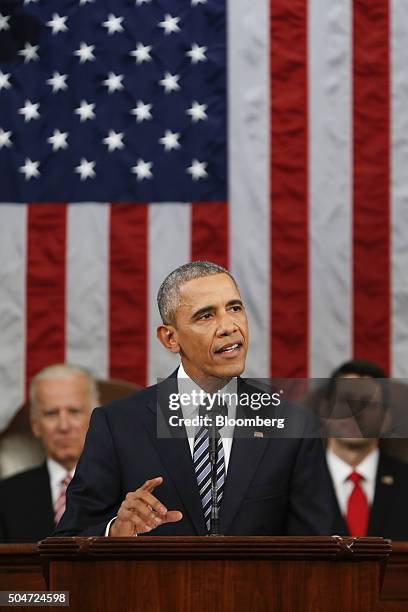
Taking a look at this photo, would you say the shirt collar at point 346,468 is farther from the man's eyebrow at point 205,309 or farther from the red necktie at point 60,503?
the man's eyebrow at point 205,309

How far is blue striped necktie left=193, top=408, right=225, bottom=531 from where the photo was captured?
9.66 ft

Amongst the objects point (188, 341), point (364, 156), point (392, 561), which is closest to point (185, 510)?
point (188, 341)

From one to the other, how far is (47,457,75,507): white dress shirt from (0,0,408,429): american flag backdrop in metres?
0.86

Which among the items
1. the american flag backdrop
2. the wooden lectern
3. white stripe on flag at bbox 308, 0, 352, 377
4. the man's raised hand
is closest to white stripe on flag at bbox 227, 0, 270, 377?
the american flag backdrop

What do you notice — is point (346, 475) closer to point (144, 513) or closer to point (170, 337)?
point (170, 337)

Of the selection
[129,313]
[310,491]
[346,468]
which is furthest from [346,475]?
[310,491]

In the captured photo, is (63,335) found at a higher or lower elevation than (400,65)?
lower

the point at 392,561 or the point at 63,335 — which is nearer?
the point at 392,561

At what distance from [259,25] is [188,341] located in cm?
417

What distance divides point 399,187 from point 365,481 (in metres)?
2.03

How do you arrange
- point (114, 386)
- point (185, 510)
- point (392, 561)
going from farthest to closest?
1. point (114, 386)
2. point (392, 561)
3. point (185, 510)

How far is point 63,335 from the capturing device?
674 cm

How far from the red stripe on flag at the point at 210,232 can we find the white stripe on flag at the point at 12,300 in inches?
38.3

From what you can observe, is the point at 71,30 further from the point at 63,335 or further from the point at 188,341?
the point at 188,341
